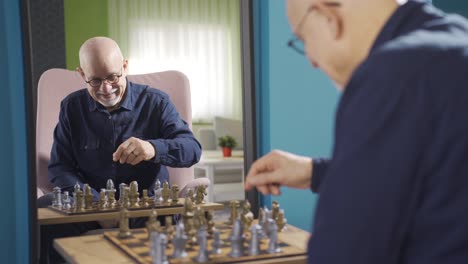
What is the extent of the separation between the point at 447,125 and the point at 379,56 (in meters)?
0.09

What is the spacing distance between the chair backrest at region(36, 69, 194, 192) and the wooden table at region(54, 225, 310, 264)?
117cm

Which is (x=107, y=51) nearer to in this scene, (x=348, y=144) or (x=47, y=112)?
(x=47, y=112)

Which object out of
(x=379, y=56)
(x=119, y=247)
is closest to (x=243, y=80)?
(x=119, y=247)

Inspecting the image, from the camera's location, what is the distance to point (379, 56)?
540 mm

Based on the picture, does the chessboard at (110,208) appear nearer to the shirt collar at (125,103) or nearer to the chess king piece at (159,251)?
the shirt collar at (125,103)

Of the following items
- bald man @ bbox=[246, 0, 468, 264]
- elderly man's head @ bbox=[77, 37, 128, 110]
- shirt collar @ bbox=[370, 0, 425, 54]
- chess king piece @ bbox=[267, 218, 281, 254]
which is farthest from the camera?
elderly man's head @ bbox=[77, 37, 128, 110]

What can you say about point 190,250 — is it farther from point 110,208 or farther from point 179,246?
point 110,208

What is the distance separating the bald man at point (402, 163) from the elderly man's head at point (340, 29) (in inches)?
3.7

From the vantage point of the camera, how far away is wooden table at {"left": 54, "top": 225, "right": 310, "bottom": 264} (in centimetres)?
112

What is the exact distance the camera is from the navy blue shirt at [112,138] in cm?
228

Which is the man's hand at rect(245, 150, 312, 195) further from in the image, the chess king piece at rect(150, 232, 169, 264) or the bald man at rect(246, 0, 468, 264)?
the bald man at rect(246, 0, 468, 264)

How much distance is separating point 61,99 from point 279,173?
1.79m

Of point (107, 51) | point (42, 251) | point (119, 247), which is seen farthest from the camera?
point (107, 51)

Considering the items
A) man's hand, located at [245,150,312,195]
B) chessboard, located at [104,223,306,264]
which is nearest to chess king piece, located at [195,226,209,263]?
chessboard, located at [104,223,306,264]
